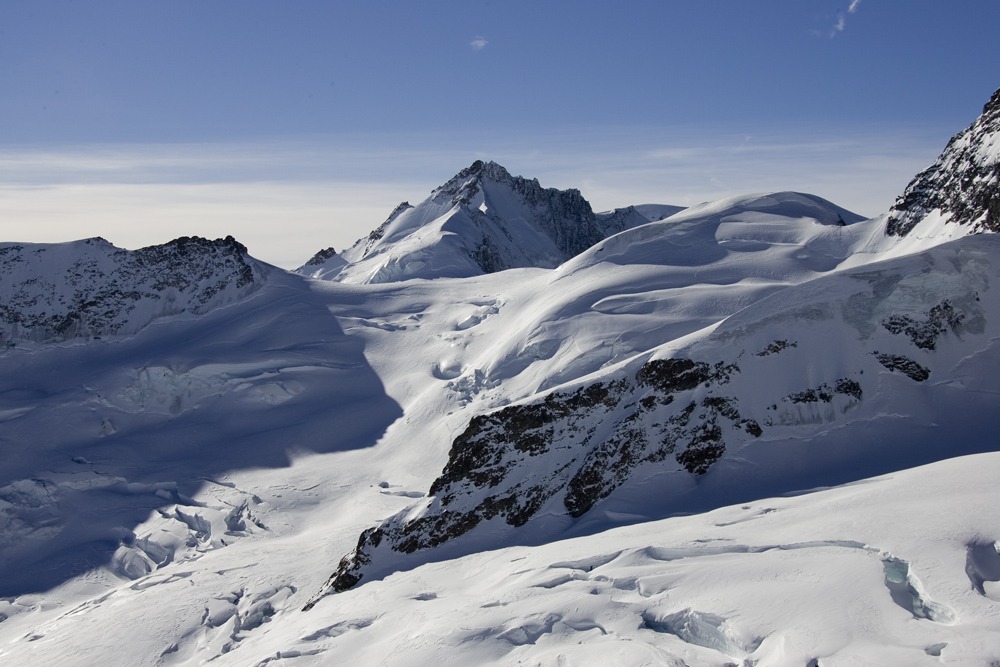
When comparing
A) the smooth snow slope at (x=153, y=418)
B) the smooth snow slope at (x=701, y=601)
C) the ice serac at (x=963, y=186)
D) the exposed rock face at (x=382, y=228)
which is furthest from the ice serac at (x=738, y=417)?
the exposed rock face at (x=382, y=228)

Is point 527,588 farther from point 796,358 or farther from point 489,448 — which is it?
point 796,358

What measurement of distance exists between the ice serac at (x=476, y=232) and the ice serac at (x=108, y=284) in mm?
15552

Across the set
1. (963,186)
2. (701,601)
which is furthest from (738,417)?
(963,186)

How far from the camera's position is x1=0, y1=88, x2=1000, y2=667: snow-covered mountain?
1551cm

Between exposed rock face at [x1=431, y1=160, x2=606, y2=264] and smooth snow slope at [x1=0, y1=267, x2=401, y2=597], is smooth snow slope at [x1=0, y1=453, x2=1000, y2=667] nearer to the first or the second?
smooth snow slope at [x1=0, y1=267, x2=401, y2=597]

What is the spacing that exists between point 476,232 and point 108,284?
3758cm

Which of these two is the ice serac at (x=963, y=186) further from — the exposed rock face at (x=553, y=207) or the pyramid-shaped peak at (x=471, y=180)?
the exposed rock face at (x=553, y=207)

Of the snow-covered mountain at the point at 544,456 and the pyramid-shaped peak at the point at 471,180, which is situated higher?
the pyramid-shaped peak at the point at 471,180

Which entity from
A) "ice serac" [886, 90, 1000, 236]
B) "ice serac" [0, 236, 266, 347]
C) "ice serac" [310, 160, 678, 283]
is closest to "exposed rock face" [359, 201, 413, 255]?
"ice serac" [310, 160, 678, 283]

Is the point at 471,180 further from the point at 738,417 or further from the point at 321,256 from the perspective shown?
the point at 738,417

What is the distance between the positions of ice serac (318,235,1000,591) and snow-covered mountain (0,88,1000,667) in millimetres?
94

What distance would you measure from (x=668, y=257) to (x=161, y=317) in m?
36.0

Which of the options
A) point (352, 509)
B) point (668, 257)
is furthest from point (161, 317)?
point (668, 257)

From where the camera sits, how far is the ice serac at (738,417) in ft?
72.6
